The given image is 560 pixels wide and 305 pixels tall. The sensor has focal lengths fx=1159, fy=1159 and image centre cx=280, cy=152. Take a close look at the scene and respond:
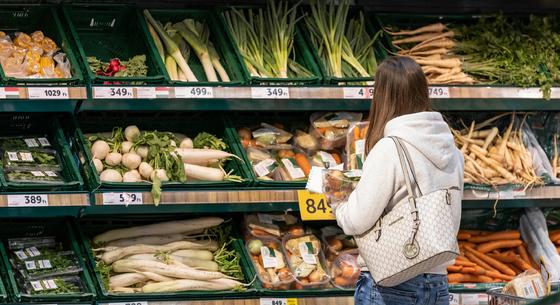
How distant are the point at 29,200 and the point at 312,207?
4.51 feet

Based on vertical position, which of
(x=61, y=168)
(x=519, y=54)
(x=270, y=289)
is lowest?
Result: (x=270, y=289)

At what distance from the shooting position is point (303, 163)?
6.18 meters

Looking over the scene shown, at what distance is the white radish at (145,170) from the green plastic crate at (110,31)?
51 cm

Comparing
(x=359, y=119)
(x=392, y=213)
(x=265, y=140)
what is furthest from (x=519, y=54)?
(x=392, y=213)

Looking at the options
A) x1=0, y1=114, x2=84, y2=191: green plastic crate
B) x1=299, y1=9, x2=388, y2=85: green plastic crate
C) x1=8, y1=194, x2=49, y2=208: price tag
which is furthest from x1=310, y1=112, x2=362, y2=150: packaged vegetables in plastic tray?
x1=8, y1=194, x2=49, y2=208: price tag

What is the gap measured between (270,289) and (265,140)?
2.85 ft

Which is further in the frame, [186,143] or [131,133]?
[186,143]

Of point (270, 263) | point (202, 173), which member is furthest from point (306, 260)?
point (202, 173)

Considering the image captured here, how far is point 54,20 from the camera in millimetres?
5957

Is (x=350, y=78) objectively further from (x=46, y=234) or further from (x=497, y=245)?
(x=46, y=234)

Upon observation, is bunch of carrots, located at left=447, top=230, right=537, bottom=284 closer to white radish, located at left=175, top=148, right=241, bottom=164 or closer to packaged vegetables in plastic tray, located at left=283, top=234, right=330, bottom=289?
packaged vegetables in plastic tray, located at left=283, top=234, right=330, bottom=289

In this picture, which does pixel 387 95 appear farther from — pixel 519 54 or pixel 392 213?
pixel 519 54

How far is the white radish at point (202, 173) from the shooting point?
229 inches

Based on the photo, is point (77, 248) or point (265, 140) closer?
point (77, 248)
